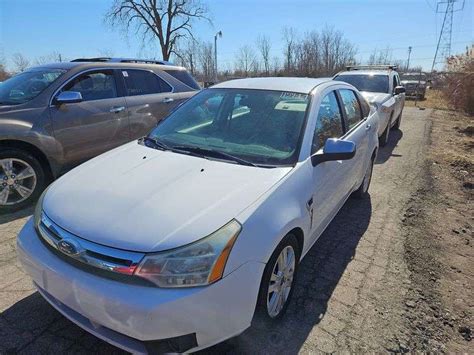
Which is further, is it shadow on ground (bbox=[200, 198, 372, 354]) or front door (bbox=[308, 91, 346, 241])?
front door (bbox=[308, 91, 346, 241])

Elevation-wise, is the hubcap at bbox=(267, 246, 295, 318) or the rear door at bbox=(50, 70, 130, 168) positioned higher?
the rear door at bbox=(50, 70, 130, 168)

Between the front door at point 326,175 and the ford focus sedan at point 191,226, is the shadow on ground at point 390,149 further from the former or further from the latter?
the ford focus sedan at point 191,226

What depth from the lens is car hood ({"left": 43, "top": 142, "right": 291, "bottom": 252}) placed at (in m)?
1.85

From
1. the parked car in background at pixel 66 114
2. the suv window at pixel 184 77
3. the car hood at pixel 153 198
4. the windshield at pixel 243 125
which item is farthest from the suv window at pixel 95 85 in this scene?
the car hood at pixel 153 198

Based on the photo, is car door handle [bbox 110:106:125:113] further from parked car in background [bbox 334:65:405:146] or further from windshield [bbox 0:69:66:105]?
parked car in background [bbox 334:65:405:146]

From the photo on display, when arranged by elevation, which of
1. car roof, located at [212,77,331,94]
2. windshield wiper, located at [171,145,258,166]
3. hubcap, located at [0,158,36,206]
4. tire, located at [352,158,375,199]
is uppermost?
car roof, located at [212,77,331,94]

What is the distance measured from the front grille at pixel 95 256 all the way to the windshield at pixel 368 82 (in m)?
8.42

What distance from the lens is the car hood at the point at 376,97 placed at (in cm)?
785

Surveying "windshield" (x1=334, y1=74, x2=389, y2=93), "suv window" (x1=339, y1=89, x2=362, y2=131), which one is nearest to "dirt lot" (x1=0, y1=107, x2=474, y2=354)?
"suv window" (x1=339, y1=89, x2=362, y2=131)

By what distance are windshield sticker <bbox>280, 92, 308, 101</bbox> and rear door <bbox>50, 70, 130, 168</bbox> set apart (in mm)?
2951

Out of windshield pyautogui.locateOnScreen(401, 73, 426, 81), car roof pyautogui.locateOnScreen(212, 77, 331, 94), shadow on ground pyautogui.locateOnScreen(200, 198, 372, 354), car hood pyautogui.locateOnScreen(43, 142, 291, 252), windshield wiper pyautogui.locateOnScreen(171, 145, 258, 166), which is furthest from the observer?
windshield pyautogui.locateOnScreen(401, 73, 426, 81)

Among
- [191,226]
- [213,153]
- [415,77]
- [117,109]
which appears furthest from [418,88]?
[191,226]

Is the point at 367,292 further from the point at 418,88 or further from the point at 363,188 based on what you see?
the point at 418,88

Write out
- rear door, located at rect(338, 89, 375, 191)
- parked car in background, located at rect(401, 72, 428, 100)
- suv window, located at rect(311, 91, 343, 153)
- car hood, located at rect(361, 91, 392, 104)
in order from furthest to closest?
1. parked car in background, located at rect(401, 72, 428, 100)
2. car hood, located at rect(361, 91, 392, 104)
3. rear door, located at rect(338, 89, 375, 191)
4. suv window, located at rect(311, 91, 343, 153)
